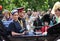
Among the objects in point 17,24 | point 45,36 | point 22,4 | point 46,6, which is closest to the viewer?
point 45,36

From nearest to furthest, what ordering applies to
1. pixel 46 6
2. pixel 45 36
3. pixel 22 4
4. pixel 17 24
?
pixel 45 36, pixel 17 24, pixel 22 4, pixel 46 6

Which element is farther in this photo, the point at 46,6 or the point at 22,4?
the point at 46,6

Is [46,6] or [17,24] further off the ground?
[17,24]

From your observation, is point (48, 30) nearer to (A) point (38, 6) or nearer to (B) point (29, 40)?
(B) point (29, 40)

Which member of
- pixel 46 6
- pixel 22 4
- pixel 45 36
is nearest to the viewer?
pixel 45 36

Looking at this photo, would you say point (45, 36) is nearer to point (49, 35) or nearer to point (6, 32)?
point (49, 35)

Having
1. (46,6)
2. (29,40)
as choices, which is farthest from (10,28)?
(46,6)

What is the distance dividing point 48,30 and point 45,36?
152mm

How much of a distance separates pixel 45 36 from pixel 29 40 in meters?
0.39

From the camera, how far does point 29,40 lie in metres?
7.28

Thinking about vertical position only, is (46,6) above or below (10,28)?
below

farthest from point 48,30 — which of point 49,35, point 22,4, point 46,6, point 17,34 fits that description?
point 46,6

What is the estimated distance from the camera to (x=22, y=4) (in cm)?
1655

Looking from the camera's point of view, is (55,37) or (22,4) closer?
(55,37)
